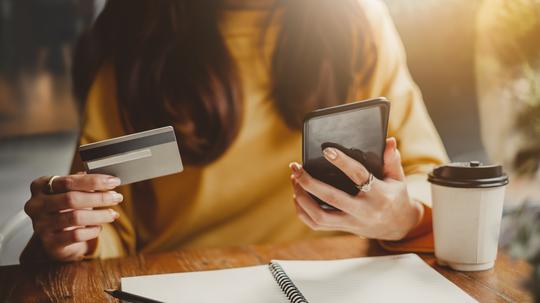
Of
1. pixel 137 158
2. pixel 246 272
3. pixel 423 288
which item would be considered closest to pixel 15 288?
pixel 137 158

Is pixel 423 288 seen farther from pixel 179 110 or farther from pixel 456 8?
pixel 456 8

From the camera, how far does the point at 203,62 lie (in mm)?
1663

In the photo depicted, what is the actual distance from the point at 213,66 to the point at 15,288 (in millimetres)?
785

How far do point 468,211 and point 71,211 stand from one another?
2.51 feet

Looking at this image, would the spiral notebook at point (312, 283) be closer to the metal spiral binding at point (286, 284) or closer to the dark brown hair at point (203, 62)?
the metal spiral binding at point (286, 284)

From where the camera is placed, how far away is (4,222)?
1589 millimetres

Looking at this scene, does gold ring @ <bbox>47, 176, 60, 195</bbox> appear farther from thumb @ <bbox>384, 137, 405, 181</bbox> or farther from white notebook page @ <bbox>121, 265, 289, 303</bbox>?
thumb @ <bbox>384, 137, 405, 181</bbox>

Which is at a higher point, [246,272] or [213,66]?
[213,66]

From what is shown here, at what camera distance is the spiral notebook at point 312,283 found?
1012mm

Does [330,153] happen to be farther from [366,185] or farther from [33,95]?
[33,95]

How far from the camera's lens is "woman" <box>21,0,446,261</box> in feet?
5.33

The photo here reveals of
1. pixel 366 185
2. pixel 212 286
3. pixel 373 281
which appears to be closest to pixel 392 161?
pixel 366 185

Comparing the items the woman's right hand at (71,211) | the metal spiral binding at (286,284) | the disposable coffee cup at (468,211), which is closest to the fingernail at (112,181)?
the woman's right hand at (71,211)

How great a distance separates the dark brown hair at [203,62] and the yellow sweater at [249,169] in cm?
3
